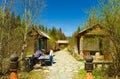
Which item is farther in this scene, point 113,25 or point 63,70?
point 63,70

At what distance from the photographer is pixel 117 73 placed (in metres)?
14.4

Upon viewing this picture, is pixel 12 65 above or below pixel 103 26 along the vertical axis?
below

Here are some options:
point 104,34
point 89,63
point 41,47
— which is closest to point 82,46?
point 41,47

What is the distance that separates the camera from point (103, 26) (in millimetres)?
14359

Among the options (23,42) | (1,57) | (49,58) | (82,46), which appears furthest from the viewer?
(82,46)

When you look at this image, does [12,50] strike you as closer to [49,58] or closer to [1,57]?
[1,57]

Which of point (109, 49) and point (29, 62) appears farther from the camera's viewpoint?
point (29, 62)

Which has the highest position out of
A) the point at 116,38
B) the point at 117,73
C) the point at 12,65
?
the point at 116,38

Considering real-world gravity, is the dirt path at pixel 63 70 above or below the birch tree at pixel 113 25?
below

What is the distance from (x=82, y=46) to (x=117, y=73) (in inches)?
718

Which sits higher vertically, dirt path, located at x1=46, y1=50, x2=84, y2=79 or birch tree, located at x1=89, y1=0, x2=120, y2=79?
birch tree, located at x1=89, y1=0, x2=120, y2=79

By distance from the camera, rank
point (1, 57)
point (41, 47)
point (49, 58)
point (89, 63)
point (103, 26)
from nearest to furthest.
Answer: point (89, 63) → point (1, 57) → point (103, 26) → point (49, 58) → point (41, 47)

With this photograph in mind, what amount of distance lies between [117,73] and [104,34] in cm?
241

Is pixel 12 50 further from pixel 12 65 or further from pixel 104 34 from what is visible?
pixel 12 65
